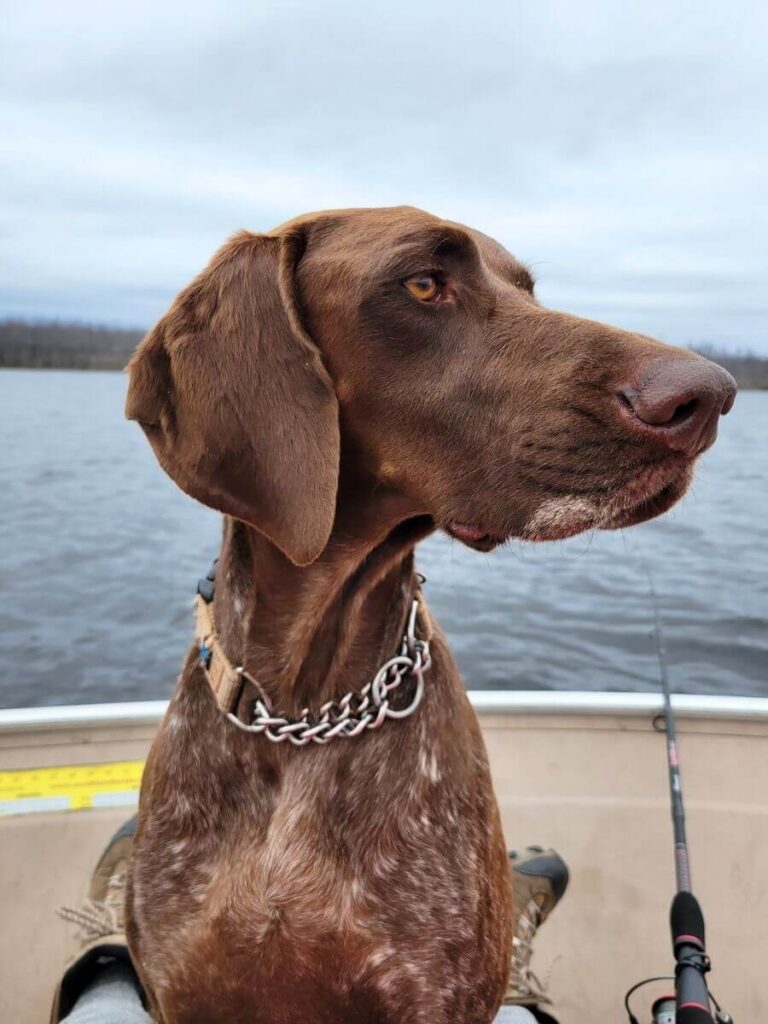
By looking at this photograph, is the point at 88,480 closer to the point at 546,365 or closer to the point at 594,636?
the point at 594,636

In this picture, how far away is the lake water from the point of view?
22.3 ft

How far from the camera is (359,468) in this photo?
180 cm

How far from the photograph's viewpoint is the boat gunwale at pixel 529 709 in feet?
9.32

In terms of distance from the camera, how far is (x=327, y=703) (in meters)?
1.90

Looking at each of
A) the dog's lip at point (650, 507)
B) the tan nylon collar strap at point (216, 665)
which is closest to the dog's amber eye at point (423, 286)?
the dog's lip at point (650, 507)

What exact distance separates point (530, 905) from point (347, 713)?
104 cm

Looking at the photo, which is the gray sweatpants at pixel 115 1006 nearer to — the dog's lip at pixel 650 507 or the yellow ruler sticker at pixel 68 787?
the yellow ruler sticker at pixel 68 787

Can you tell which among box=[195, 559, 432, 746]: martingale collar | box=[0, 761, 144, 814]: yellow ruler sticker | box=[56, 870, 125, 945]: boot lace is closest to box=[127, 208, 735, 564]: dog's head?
box=[195, 559, 432, 746]: martingale collar

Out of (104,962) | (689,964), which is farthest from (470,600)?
(689,964)

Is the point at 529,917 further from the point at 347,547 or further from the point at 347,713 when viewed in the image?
the point at 347,547

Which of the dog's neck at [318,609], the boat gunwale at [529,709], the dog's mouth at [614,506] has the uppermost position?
the dog's mouth at [614,506]

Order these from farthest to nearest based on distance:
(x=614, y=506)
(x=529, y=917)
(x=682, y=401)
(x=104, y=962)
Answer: (x=529, y=917) < (x=104, y=962) < (x=614, y=506) < (x=682, y=401)

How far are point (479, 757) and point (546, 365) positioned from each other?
0.83 m

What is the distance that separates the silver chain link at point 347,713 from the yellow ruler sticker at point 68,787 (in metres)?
1.16
